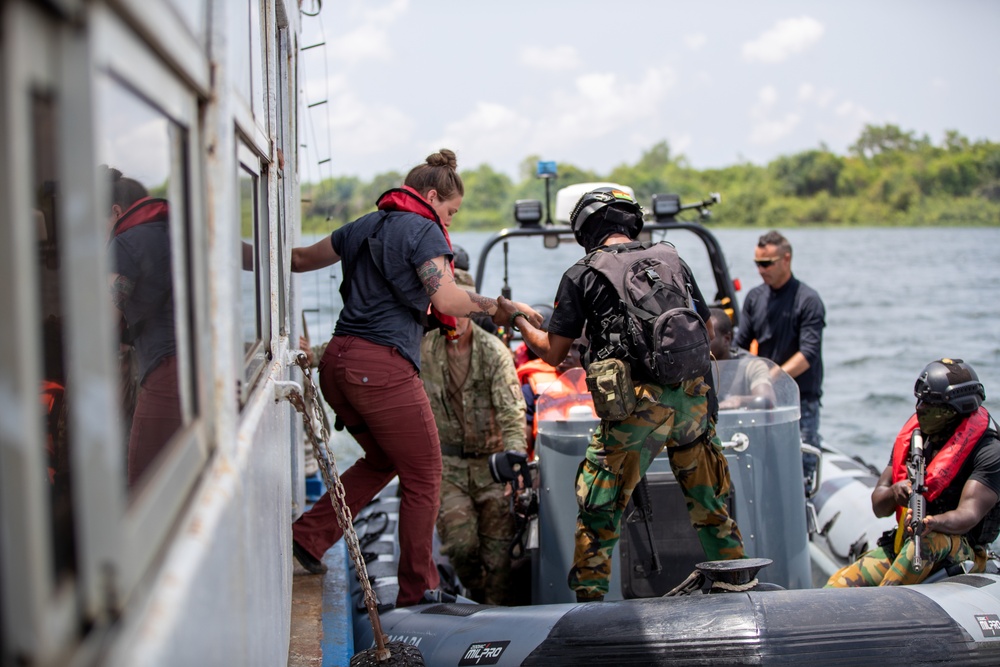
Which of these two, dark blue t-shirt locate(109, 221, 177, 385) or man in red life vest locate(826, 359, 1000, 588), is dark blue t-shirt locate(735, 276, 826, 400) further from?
dark blue t-shirt locate(109, 221, 177, 385)

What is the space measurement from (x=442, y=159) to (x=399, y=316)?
25.0 inches

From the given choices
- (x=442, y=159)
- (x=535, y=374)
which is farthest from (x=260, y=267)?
(x=535, y=374)

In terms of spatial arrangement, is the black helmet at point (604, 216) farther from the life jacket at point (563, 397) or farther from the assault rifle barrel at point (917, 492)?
the assault rifle barrel at point (917, 492)

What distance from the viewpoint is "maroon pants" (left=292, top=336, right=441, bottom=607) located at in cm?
354

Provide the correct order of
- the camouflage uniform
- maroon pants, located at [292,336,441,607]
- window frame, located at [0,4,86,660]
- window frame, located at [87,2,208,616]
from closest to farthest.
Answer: window frame, located at [0,4,86,660] < window frame, located at [87,2,208,616] < maroon pants, located at [292,336,441,607] < the camouflage uniform

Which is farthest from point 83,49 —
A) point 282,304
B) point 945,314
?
point 945,314

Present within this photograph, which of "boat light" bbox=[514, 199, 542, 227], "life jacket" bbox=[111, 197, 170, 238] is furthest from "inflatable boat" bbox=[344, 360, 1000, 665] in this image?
"boat light" bbox=[514, 199, 542, 227]

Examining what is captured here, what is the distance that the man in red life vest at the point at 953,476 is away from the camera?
3744 mm

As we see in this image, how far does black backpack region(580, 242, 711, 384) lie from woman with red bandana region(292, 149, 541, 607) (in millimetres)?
370

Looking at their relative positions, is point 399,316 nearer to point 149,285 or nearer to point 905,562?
point 149,285

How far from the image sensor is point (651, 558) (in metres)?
3.99

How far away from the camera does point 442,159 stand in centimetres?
376

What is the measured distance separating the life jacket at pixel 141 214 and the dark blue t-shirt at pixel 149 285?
0.06 ft

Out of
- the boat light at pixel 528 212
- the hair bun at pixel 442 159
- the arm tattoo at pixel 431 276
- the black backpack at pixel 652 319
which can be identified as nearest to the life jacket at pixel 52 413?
the arm tattoo at pixel 431 276
